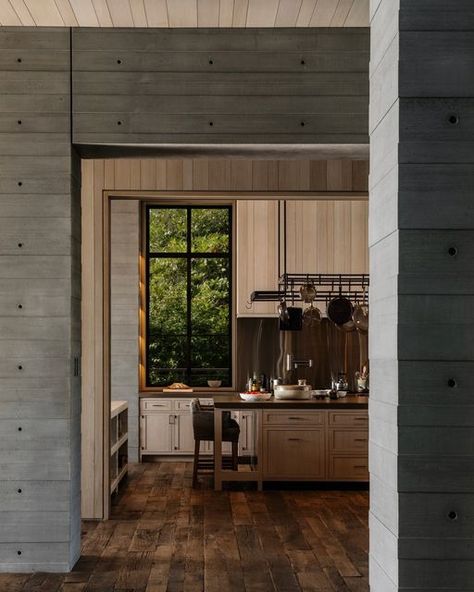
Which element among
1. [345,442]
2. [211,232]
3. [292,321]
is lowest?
[345,442]

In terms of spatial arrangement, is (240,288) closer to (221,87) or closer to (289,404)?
(289,404)

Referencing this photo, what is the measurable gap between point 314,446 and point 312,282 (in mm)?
2000

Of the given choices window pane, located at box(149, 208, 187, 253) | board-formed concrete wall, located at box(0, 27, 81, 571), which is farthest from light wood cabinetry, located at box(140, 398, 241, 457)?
board-formed concrete wall, located at box(0, 27, 81, 571)

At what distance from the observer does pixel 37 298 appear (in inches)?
193

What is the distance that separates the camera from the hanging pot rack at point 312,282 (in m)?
9.14

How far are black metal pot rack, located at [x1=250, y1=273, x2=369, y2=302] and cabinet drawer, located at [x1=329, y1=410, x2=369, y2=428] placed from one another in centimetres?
159

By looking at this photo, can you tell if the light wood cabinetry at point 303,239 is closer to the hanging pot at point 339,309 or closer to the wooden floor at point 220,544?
the hanging pot at point 339,309

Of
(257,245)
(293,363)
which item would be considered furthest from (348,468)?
(257,245)

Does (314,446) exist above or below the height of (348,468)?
above

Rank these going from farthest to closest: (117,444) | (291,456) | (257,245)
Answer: (257,245)
(291,456)
(117,444)

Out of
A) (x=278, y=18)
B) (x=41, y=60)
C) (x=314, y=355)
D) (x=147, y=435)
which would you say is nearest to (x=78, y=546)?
(x=41, y=60)

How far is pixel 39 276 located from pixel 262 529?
8.64ft

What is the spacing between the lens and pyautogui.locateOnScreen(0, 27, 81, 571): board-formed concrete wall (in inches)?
191
